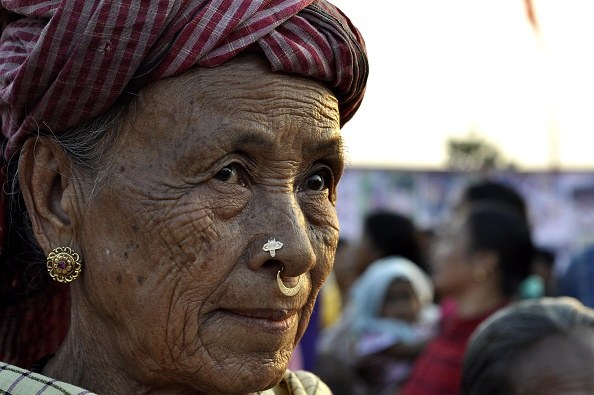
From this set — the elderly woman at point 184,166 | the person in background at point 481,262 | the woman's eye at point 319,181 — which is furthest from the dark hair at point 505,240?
the elderly woman at point 184,166

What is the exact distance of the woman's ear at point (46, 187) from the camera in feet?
7.20

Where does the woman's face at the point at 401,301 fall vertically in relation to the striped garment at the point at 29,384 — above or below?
below

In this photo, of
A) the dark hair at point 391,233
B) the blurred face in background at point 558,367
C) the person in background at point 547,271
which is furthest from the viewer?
the person in background at point 547,271

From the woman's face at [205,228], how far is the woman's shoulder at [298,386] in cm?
30

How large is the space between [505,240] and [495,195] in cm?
88

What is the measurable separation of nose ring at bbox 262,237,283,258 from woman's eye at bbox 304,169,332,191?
0.74ft

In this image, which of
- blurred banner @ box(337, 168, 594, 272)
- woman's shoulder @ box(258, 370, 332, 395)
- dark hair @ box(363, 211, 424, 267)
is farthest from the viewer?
blurred banner @ box(337, 168, 594, 272)

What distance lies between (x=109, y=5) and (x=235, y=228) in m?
0.54

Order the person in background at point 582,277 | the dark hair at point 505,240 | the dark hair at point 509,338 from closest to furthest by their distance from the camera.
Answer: the dark hair at point 509,338 < the dark hair at point 505,240 < the person in background at point 582,277

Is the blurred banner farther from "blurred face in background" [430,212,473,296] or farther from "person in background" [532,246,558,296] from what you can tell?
"blurred face in background" [430,212,473,296]

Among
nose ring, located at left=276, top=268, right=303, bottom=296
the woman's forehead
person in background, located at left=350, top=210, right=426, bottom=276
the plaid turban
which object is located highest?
the plaid turban

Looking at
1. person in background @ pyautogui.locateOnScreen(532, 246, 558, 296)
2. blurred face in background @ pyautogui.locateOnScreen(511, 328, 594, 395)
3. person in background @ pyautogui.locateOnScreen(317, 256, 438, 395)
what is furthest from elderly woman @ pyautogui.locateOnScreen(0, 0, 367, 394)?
person in background @ pyautogui.locateOnScreen(532, 246, 558, 296)

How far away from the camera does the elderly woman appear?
2.05m

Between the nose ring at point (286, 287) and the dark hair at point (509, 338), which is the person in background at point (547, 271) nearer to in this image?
the dark hair at point (509, 338)
